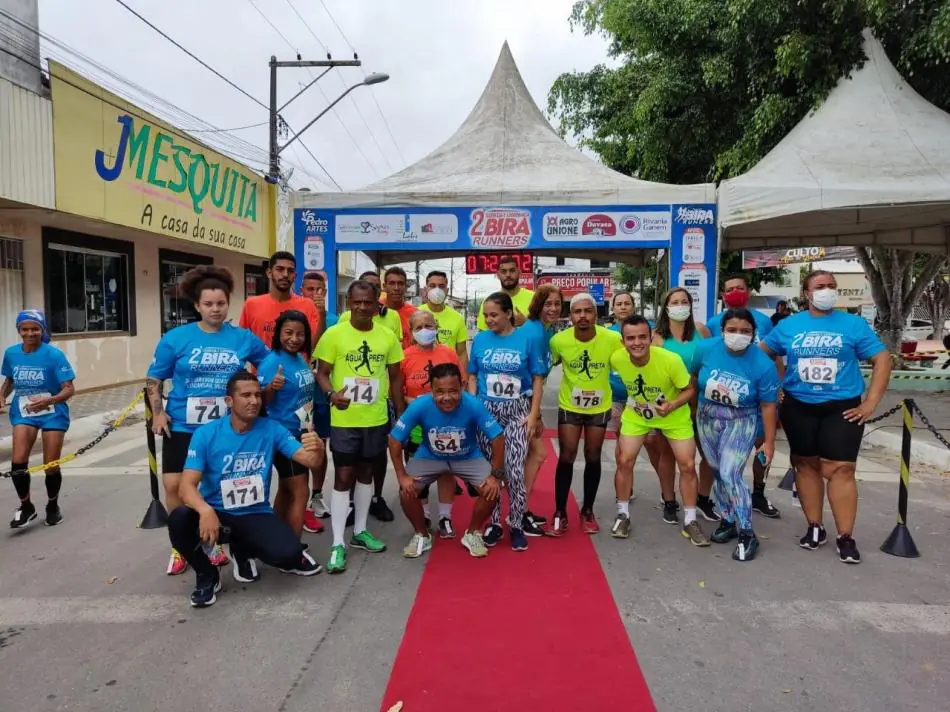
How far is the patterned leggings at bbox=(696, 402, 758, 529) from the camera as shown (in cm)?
440

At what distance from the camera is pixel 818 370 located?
14.1 ft

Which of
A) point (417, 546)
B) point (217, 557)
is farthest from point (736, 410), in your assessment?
point (217, 557)

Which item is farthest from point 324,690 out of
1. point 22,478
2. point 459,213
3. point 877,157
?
point 877,157

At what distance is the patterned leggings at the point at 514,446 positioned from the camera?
453 cm

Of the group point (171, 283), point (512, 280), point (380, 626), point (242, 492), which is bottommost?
point (380, 626)

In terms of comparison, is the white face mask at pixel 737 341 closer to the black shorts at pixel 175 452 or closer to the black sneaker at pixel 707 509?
the black sneaker at pixel 707 509

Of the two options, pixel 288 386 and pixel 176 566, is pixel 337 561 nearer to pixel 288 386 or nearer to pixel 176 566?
pixel 176 566

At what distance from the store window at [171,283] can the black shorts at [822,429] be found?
1370 cm

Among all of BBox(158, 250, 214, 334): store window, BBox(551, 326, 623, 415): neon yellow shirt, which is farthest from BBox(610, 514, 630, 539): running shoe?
BBox(158, 250, 214, 334): store window

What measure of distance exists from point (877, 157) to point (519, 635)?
8412mm

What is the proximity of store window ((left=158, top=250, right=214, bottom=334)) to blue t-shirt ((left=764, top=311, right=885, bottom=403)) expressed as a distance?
1373 cm

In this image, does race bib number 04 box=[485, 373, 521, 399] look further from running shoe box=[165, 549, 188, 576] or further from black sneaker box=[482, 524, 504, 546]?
running shoe box=[165, 549, 188, 576]

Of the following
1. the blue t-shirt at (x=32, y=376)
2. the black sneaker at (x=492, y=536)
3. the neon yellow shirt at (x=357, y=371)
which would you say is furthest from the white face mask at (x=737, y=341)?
the blue t-shirt at (x=32, y=376)

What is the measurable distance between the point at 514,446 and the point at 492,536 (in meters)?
0.65
